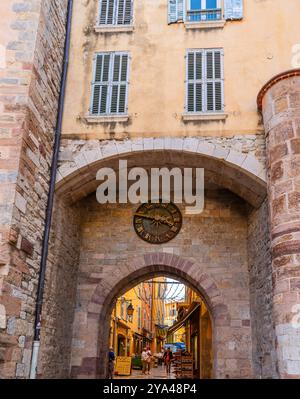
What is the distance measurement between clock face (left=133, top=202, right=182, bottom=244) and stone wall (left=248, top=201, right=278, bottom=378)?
1.79 metres

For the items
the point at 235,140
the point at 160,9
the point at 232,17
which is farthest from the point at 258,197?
the point at 160,9

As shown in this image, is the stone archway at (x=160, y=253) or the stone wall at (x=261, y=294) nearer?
the stone wall at (x=261, y=294)

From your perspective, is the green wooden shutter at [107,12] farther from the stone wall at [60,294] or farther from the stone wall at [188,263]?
the stone wall at [60,294]

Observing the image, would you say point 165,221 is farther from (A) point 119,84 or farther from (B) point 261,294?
(A) point 119,84

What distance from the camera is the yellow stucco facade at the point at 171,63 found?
8.84 m

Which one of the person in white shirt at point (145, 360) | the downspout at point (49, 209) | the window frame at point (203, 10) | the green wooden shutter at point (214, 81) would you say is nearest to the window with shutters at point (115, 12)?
the downspout at point (49, 209)

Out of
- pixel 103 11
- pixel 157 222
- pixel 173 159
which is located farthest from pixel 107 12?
pixel 157 222

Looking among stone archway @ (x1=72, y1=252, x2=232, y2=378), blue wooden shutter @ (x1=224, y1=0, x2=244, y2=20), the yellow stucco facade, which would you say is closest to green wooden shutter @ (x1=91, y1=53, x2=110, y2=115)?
the yellow stucco facade

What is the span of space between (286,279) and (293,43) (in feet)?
16.1

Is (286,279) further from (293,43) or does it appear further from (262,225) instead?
(293,43)

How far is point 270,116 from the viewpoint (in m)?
8.06

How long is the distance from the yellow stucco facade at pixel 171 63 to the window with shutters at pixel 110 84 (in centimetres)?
13

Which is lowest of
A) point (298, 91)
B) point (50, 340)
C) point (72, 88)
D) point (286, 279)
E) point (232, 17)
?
point (50, 340)

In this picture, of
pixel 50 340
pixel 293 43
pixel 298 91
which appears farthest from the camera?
pixel 293 43
